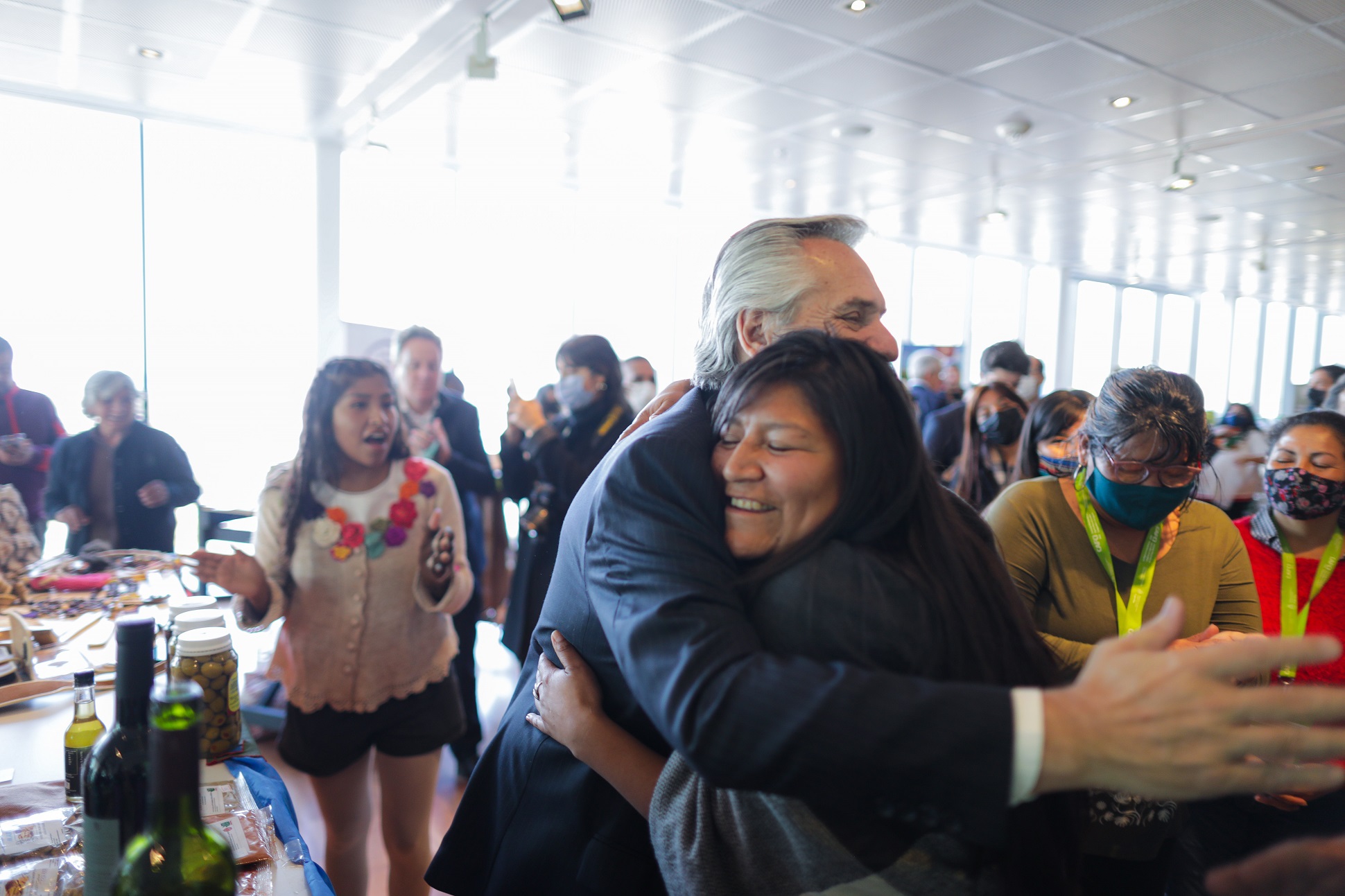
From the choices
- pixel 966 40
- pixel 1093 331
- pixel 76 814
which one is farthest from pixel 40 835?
pixel 1093 331

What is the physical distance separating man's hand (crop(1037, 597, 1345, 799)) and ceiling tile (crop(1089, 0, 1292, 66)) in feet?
14.8

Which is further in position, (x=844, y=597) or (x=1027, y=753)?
(x=844, y=597)

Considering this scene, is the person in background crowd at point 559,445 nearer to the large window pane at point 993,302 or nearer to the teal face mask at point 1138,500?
the teal face mask at point 1138,500

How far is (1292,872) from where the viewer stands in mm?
786

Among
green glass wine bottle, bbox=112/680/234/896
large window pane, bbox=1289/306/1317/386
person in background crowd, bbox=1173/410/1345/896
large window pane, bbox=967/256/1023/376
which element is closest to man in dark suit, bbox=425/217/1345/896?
green glass wine bottle, bbox=112/680/234/896

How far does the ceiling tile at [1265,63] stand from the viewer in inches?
171

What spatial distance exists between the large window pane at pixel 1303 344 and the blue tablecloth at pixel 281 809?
19574 millimetres

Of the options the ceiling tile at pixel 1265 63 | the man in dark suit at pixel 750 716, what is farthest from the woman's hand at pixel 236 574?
the ceiling tile at pixel 1265 63

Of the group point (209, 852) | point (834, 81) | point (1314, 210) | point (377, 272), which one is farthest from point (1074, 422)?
point (1314, 210)

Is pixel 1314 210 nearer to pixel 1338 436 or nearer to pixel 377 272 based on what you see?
pixel 1338 436

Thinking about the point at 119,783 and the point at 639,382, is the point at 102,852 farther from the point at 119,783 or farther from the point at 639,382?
the point at 639,382

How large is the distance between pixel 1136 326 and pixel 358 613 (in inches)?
540

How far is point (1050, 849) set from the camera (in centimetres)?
88

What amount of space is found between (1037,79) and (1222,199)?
4202 mm
